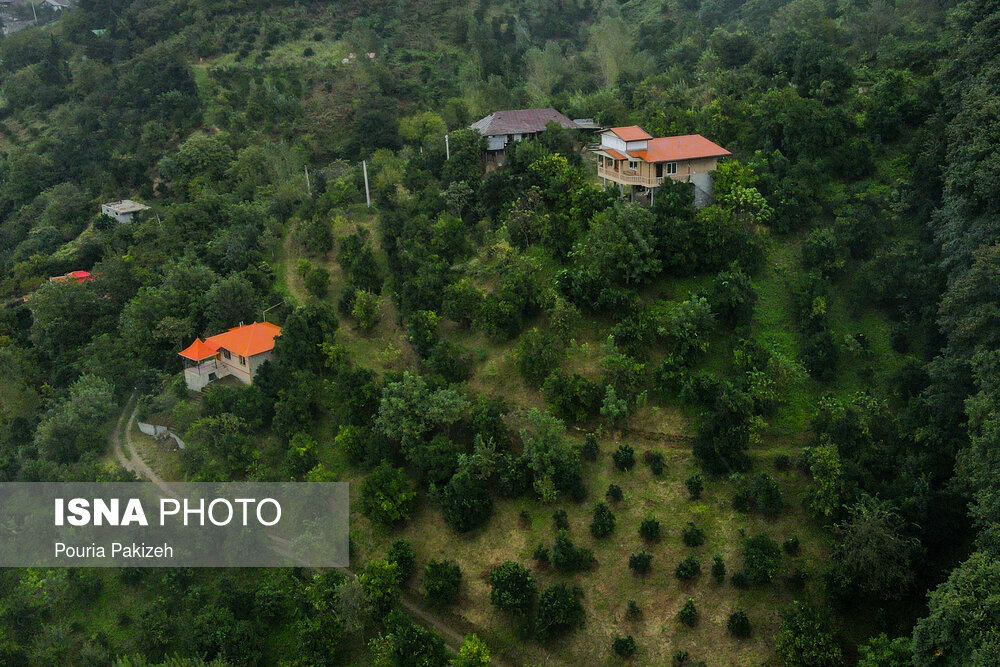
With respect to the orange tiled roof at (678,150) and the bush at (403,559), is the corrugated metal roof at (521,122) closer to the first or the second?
the orange tiled roof at (678,150)

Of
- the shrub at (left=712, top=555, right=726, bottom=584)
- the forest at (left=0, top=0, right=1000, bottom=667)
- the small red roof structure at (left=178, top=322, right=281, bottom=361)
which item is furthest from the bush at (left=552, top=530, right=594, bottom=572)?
the small red roof structure at (left=178, top=322, right=281, bottom=361)

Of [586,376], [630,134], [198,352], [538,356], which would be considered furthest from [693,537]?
[198,352]

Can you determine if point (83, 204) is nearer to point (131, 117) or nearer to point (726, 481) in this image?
point (131, 117)

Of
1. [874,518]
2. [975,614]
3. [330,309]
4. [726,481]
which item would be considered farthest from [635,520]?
[330,309]

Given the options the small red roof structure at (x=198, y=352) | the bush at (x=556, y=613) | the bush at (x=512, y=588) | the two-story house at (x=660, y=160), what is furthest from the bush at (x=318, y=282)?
the bush at (x=556, y=613)

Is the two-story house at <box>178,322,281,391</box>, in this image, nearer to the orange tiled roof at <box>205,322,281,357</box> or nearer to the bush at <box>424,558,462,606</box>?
the orange tiled roof at <box>205,322,281,357</box>

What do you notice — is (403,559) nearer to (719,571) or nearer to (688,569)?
(688,569)
